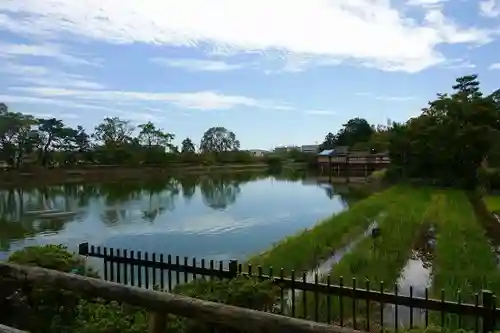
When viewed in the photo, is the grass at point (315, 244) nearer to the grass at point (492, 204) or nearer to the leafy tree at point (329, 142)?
the grass at point (492, 204)

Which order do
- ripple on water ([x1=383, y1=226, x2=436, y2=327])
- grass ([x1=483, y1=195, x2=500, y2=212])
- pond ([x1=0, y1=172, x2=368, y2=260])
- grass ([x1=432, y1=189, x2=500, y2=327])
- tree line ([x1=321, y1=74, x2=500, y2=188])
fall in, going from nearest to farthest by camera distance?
ripple on water ([x1=383, y1=226, x2=436, y2=327])
grass ([x1=432, y1=189, x2=500, y2=327])
pond ([x1=0, y1=172, x2=368, y2=260])
grass ([x1=483, y1=195, x2=500, y2=212])
tree line ([x1=321, y1=74, x2=500, y2=188])

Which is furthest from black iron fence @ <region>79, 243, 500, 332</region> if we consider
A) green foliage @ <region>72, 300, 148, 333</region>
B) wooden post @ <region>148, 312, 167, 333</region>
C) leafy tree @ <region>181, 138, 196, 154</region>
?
leafy tree @ <region>181, 138, 196, 154</region>

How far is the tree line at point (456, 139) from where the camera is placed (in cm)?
2702

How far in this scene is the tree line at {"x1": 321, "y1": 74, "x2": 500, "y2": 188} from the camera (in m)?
27.0

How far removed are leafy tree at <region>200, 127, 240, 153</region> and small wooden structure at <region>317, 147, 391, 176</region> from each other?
15847 millimetres

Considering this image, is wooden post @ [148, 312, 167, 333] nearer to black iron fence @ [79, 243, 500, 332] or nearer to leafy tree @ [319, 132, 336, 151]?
black iron fence @ [79, 243, 500, 332]

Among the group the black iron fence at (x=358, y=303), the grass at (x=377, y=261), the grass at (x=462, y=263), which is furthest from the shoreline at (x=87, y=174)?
the black iron fence at (x=358, y=303)

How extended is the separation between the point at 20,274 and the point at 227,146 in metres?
69.8

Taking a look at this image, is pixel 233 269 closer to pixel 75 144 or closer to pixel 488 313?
pixel 488 313

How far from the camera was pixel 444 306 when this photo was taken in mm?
4207

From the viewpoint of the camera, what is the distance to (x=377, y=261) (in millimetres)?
8812

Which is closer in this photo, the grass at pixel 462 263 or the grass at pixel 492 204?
the grass at pixel 462 263

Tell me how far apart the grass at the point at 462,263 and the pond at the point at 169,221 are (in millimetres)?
4336

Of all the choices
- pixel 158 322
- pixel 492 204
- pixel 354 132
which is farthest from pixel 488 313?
pixel 354 132
